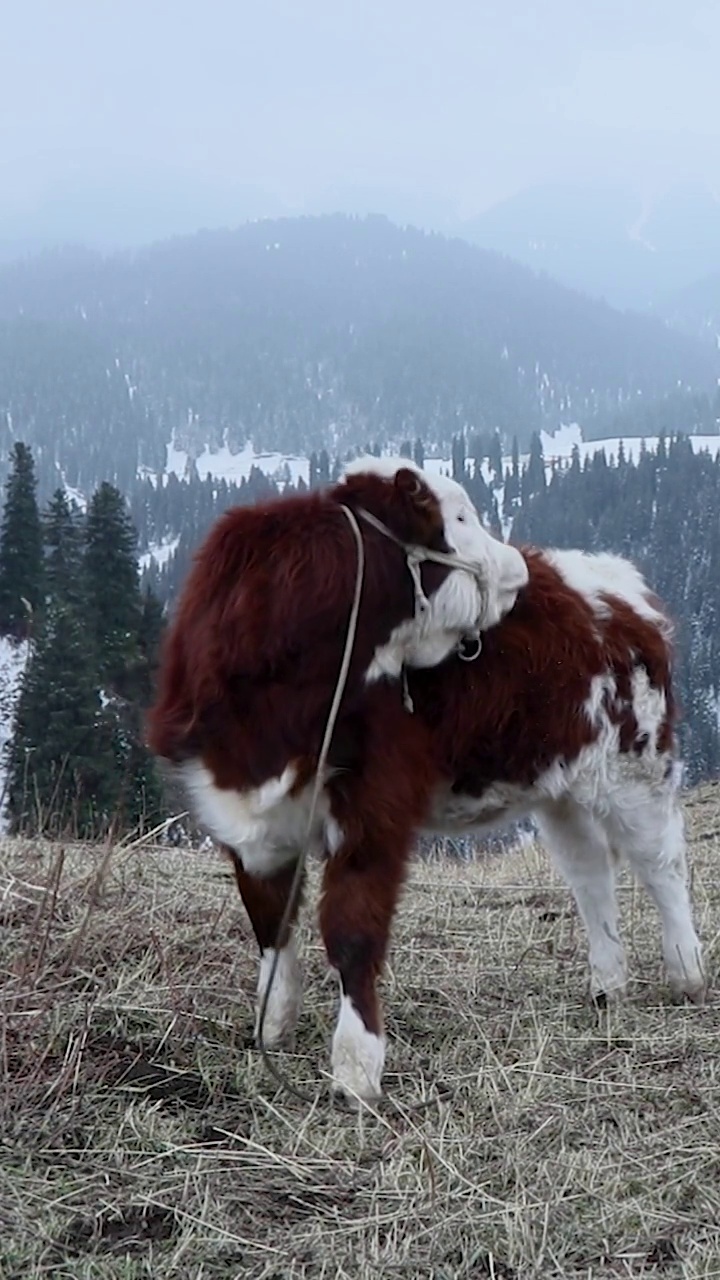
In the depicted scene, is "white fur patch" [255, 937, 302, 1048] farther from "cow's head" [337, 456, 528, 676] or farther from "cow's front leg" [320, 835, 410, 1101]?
"cow's head" [337, 456, 528, 676]

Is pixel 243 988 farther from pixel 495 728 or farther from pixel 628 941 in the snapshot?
pixel 628 941

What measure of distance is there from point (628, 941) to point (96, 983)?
8.91ft

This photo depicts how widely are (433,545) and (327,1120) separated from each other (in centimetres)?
181

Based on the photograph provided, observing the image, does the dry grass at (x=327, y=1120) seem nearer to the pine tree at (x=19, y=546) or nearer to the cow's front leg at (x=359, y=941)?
the cow's front leg at (x=359, y=941)

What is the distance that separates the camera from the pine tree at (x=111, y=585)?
39031mm

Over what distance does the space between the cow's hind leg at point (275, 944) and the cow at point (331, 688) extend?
0.03 m

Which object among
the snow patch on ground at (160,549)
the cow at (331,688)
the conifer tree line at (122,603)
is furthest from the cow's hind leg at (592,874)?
the snow patch on ground at (160,549)

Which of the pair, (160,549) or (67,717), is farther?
(160,549)

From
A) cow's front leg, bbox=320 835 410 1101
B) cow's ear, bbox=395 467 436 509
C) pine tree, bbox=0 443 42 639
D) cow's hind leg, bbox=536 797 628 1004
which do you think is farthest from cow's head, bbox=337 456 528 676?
pine tree, bbox=0 443 42 639

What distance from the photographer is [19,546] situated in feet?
160

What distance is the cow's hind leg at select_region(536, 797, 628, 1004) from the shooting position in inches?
202

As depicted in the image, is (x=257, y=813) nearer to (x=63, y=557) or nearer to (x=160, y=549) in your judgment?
(x=63, y=557)

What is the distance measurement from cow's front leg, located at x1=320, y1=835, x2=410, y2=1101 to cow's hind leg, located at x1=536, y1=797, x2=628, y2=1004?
132 centimetres

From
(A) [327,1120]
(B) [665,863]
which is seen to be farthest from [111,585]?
(A) [327,1120]
